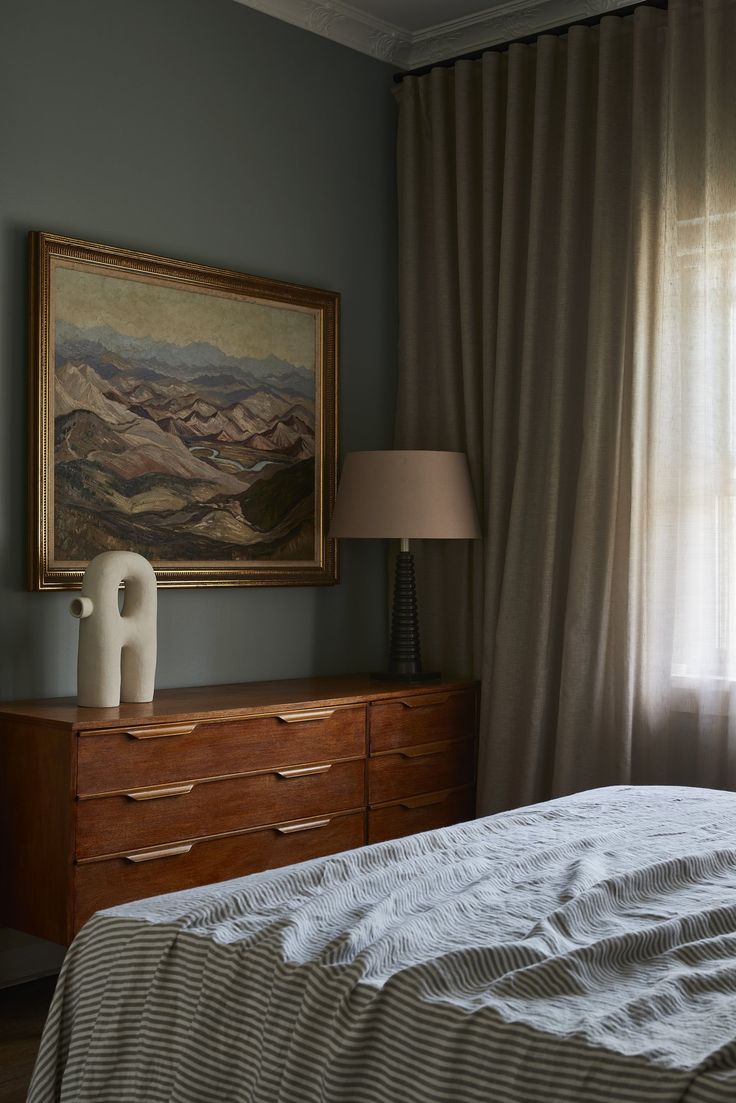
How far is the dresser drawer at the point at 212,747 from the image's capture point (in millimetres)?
2977

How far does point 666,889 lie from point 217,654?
83.7 inches

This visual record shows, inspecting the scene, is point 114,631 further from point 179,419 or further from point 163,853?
point 179,419

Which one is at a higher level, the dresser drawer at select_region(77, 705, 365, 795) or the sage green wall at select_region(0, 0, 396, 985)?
the sage green wall at select_region(0, 0, 396, 985)

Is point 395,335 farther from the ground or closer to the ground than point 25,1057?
farther from the ground

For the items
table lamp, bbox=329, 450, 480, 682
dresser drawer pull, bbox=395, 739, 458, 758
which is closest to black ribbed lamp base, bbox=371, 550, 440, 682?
table lamp, bbox=329, 450, 480, 682

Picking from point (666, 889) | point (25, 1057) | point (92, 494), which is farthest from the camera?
point (92, 494)

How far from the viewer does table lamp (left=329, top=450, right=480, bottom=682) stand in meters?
3.84

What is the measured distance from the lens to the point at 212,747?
3215 millimetres

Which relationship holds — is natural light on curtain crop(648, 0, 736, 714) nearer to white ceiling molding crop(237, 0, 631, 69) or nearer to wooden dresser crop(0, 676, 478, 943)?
white ceiling molding crop(237, 0, 631, 69)

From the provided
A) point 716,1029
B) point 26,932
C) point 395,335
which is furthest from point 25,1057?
point 395,335

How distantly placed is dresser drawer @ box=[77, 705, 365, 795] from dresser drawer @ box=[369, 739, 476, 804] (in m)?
0.13

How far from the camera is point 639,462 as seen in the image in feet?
12.2

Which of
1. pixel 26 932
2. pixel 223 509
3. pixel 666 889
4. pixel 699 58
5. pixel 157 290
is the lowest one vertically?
pixel 26 932

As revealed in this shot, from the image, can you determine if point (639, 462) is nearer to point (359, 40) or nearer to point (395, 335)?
point (395, 335)
